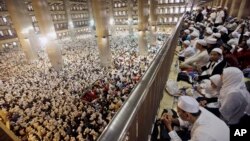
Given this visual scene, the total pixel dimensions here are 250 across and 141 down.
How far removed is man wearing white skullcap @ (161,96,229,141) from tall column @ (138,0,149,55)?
64.4 feet

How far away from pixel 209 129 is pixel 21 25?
76.8 ft

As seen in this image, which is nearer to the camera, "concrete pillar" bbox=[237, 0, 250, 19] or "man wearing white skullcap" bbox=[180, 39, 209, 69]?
"man wearing white skullcap" bbox=[180, 39, 209, 69]

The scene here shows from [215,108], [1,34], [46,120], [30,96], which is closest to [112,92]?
[46,120]

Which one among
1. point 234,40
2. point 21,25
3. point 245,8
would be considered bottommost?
point 234,40

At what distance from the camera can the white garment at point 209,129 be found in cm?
193

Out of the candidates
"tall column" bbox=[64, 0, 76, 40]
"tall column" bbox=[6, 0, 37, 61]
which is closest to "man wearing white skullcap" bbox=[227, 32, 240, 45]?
"tall column" bbox=[6, 0, 37, 61]

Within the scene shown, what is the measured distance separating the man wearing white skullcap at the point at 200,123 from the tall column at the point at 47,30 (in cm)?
1728

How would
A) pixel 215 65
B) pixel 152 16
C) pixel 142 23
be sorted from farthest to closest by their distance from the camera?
pixel 152 16 → pixel 142 23 → pixel 215 65

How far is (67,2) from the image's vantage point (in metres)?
38.3

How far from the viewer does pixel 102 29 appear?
1678 cm

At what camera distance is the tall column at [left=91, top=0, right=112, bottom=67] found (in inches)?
633

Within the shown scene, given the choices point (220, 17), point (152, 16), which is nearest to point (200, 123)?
point (220, 17)

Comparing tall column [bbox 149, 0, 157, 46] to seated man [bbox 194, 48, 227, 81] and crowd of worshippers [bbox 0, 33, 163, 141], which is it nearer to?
crowd of worshippers [bbox 0, 33, 163, 141]

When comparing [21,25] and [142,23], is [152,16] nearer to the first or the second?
[142,23]
